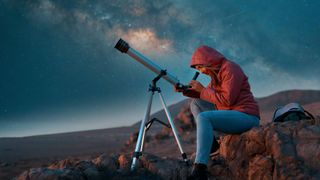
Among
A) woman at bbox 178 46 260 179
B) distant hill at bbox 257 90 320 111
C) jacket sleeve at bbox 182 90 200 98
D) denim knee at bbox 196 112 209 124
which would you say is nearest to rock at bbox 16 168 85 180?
woman at bbox 178 46 260 179

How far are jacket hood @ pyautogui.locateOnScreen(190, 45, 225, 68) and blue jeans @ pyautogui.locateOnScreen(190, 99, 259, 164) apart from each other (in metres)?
0.62

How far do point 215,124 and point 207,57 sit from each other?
85cm

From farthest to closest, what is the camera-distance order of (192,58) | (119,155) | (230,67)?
(119,155) → (192,58) → (230,67)

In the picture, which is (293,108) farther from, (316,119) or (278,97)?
(278,97)

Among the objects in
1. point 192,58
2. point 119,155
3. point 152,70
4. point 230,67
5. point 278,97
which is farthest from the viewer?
point 278,97

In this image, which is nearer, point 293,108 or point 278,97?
point 293,108

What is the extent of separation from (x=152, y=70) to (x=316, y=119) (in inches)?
88.3

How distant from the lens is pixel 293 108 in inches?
210

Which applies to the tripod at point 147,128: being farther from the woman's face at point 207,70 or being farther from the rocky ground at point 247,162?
the woman's face at point 207,70

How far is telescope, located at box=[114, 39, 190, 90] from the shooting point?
5.11 metres

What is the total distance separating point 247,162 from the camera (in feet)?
16.1

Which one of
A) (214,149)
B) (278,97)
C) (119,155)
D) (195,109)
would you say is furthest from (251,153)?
(278,97)

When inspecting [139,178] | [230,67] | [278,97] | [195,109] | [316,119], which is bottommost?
[139,178]

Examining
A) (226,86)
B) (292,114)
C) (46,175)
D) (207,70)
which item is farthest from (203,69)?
(46,175)
